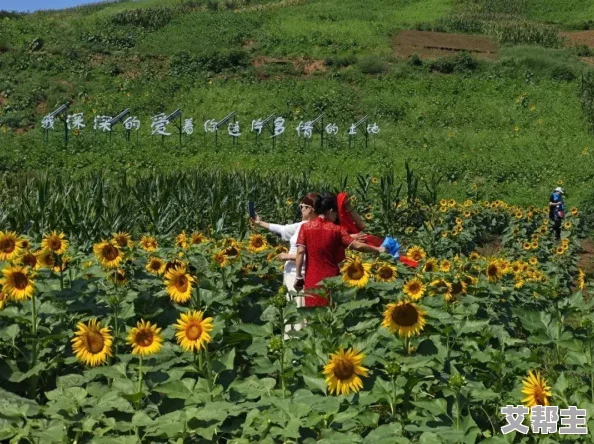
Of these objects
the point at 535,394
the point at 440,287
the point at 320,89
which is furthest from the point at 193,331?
the point at 320,89

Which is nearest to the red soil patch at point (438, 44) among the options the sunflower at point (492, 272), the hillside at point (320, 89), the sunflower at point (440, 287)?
the hillside at point (320, 89)

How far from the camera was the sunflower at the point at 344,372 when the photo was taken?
8.30 feet

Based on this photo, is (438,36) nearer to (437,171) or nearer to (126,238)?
(437,171)

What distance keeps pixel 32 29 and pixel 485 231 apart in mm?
22630

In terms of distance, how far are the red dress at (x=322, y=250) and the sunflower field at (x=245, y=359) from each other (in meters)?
0.66

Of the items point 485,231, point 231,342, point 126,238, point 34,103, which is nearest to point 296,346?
point 231,342

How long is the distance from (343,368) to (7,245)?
170 centimetres

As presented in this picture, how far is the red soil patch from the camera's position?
98.7 feet

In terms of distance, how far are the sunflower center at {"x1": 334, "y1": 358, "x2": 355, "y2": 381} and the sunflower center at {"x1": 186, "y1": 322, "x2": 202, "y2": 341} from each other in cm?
49

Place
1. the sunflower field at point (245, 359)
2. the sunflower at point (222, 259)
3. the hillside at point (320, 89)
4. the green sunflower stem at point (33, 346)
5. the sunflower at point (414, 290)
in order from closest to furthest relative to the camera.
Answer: the sunflower field at point (245, 359) < the green sunflower stem at point (33, 346) < the sunflower at point (414, 290) < the sunflower at point (222, 259) < the hillside at point (320, 89)

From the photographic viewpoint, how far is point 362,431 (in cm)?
277

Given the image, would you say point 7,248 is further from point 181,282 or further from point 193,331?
point 193,331

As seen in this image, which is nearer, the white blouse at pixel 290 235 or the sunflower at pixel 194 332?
the sunflower at pixel 194 332

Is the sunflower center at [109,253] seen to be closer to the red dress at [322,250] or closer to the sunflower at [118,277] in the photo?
the sunflower at [118,277]
